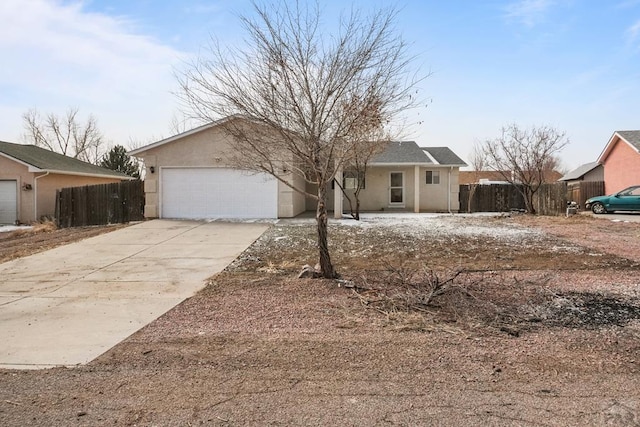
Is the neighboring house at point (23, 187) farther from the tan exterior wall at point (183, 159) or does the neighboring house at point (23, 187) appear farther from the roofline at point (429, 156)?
the roofline at point (429, 156)

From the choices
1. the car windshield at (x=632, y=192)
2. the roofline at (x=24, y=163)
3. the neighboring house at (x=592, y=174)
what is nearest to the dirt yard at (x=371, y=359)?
the car windshield at (x=632, y=192)

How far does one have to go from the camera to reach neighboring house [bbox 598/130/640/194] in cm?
2430

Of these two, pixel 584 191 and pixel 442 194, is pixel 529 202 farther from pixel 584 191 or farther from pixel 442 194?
pixel 584 191

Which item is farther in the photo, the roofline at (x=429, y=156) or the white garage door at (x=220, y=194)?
the roofline at (x=429, y=156)

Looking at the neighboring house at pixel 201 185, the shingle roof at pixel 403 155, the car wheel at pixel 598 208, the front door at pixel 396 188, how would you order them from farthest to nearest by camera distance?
the front door at pixel 396 188 → the car wheel at pixel 598 208 → the shingle roof at pixel 403 155 → the neighboring house at pixel 201 185

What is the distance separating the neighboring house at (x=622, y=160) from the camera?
24297 millimetres

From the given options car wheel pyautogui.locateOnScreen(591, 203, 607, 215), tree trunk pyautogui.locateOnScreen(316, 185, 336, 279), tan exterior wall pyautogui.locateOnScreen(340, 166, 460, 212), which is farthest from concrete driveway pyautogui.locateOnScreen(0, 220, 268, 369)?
car wheel pyautogui.locateOnScreen(591, 203, 607, 215)

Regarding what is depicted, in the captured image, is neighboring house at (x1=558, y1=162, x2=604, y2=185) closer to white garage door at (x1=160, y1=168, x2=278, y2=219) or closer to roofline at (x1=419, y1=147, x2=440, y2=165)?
roofline at (x1=419, y1=147, x2=440, y2=165)

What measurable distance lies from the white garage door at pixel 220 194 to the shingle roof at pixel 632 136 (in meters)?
19.9

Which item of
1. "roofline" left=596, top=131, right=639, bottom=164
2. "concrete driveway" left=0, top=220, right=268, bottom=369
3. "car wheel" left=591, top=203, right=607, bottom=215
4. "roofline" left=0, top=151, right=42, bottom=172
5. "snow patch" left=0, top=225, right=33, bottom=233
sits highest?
"roofline" left=596, top=131, right=639, bottom=164

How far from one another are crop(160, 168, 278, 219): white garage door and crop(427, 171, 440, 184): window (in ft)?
27.8

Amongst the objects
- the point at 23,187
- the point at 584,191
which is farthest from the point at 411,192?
the point at 23,187

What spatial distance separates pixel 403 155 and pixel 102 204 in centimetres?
1385

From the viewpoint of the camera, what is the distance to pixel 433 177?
22125mm
